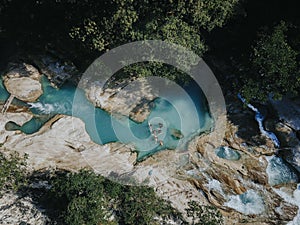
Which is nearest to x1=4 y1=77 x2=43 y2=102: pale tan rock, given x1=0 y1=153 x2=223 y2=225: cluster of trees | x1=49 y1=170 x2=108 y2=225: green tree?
x1=0 y1=153 x2=223 y2=225: cluster of trees

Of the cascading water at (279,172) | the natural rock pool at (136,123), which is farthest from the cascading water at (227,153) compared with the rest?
the cascading water at (279,172)

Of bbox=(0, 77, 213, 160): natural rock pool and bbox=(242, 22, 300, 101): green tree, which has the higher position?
bbox=(242, 22, 300, 101): green tree

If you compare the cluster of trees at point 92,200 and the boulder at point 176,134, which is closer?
the cluster of trees at point 92,200

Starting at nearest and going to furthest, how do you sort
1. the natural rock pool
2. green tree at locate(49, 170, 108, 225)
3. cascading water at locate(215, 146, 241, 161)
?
green tree at locate(49, 170, 108, 225)
cascading water at locate(215, 146, 241, 161)
the natural rock pool

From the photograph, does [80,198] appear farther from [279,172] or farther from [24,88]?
[279,172]

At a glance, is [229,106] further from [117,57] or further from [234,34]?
[117,57]

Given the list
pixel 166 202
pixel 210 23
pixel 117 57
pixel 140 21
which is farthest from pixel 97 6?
pixel 166 202

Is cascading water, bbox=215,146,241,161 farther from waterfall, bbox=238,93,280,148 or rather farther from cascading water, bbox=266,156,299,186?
waterfall, bbox=238,93,280,148

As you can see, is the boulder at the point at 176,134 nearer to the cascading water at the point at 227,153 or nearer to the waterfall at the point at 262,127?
the cascading water at the point at 227,153
